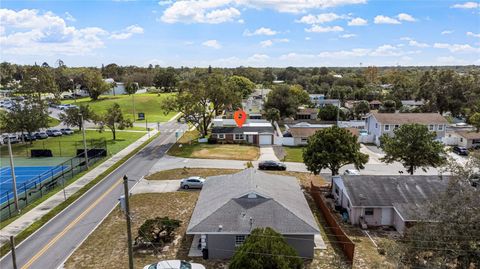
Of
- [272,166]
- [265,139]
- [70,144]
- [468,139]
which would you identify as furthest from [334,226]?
[70,144]

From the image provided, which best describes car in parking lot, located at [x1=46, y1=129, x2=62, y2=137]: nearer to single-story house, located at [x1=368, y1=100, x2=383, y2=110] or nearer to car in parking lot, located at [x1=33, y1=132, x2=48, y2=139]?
car in parking lot, located at [x1=33, y1=132, x2=48, y2=139]

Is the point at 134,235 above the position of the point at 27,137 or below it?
below

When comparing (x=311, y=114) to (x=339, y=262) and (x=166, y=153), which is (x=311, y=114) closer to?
(x=166, y=153)

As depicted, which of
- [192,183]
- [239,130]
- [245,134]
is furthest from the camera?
[239,130]

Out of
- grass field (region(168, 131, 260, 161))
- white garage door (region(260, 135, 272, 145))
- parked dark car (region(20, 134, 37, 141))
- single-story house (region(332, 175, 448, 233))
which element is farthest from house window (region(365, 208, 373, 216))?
parked dark car (region(20, 134, 37, 141))

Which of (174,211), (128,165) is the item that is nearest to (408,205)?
(174,211)

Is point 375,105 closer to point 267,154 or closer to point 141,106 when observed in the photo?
point 267,154
